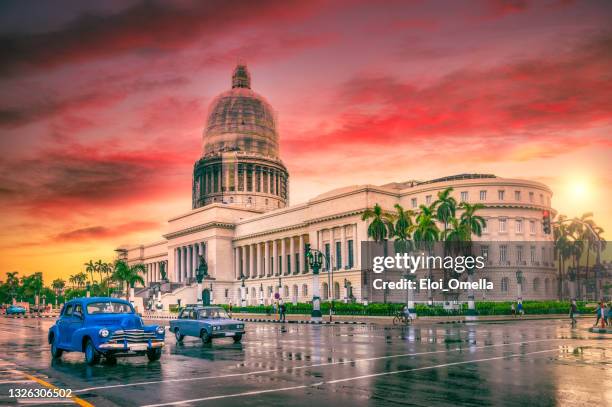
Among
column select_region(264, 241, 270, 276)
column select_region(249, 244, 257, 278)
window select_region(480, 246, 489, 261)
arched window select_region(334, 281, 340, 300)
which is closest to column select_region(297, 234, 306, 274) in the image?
column select_region(264, 241, 270, 276)

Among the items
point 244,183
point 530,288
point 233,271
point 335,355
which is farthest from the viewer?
point 244,183

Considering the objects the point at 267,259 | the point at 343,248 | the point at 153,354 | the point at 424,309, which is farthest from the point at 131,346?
the point at 267,259

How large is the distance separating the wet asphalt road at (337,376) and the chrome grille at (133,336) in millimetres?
783

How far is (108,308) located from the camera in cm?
2072

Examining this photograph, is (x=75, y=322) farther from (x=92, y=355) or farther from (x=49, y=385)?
(x=49, y=385)

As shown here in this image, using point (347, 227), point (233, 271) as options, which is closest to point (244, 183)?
point (233, 271)

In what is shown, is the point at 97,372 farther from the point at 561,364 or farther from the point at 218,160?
the point at 218,160

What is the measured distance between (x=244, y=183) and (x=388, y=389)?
125874mm

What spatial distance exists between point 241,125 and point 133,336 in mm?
121451

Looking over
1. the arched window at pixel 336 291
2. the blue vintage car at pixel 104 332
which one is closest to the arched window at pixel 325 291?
the arched window at pixel 336 291

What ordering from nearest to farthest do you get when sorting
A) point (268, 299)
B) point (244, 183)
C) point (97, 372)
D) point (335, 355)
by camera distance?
point (97, 372) → point (335, 355) → point (268, 299) → point (244, 183)

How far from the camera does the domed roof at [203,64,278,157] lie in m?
138

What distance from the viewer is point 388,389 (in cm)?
1345

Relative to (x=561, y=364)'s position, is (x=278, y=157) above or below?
above
